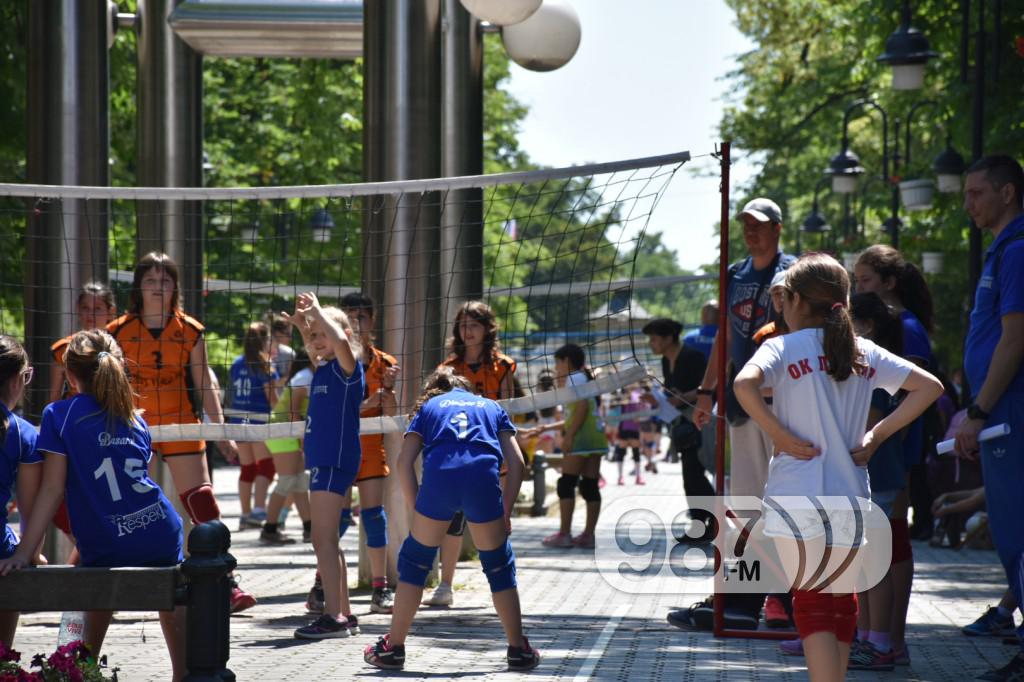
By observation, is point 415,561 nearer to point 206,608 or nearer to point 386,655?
point 386,655

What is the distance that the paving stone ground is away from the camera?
23.4ft

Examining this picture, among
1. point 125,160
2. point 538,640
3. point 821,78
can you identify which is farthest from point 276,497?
point 821,78

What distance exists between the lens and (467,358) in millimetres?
9273

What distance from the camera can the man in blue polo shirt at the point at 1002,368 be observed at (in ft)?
22.0

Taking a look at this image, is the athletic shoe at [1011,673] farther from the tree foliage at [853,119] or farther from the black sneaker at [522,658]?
the tree foliage at [853,119]

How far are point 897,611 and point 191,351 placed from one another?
13.6 feet

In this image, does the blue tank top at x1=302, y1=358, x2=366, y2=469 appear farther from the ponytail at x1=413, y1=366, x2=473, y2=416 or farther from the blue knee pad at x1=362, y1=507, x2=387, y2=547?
the blue knee pad at x1=362, y1=507, x2=387, y2=547

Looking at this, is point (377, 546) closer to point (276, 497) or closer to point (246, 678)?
point (246, 678)

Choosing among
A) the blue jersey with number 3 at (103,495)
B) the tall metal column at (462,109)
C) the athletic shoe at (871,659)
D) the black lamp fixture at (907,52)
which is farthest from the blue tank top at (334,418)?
the black lamp fixture at (907,52)

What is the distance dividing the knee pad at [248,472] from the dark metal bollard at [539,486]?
427cm

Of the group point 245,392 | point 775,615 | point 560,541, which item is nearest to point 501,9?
point 775,615

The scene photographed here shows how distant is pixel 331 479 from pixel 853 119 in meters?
30.8

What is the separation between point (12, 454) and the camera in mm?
5953

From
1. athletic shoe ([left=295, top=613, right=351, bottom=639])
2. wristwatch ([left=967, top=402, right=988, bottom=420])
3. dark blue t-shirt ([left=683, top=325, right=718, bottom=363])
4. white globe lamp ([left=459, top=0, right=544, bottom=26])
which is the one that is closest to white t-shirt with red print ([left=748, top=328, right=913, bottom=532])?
wristwatch ([left=967, top=402, right=988, bottom=420])
